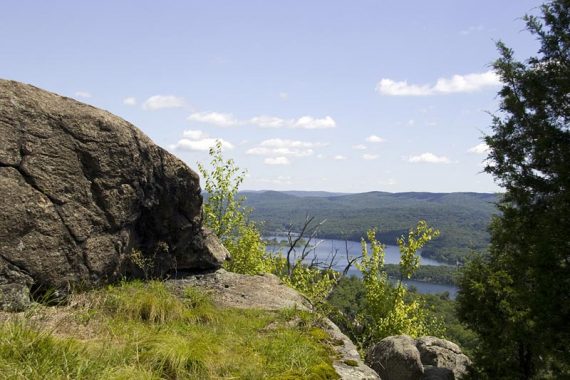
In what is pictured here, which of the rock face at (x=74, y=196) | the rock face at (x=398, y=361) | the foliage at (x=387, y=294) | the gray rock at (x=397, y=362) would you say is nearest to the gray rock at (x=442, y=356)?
the foliage at (x=387, y=294)

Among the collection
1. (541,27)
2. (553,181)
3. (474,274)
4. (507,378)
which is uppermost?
(541,27)

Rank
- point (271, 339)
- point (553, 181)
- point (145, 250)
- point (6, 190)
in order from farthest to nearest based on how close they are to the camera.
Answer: point (553, 181) < point (145, 250) < point (6, 190) < point (271, 339)

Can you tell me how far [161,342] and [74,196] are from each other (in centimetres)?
536

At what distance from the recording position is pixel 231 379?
20.0 feet

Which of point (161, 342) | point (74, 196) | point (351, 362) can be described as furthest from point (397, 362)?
point (74, 196)

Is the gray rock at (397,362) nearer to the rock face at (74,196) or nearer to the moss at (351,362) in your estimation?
the rock face at (74,196)

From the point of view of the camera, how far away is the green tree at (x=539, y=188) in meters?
13.0

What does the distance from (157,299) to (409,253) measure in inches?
821

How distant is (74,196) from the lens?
10.5 meters

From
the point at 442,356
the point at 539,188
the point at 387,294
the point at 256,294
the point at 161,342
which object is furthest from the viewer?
the point at 387,294

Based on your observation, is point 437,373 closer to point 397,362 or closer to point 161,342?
point 397,362

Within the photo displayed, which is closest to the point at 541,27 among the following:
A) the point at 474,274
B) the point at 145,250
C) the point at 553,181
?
the point at 553,181

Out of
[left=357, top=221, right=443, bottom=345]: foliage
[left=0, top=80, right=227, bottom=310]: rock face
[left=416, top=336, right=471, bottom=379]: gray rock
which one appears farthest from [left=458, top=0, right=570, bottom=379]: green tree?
[left=0, top=80, right=227, bottom=310]: rock face

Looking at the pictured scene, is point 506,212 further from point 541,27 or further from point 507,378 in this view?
point 507,378
